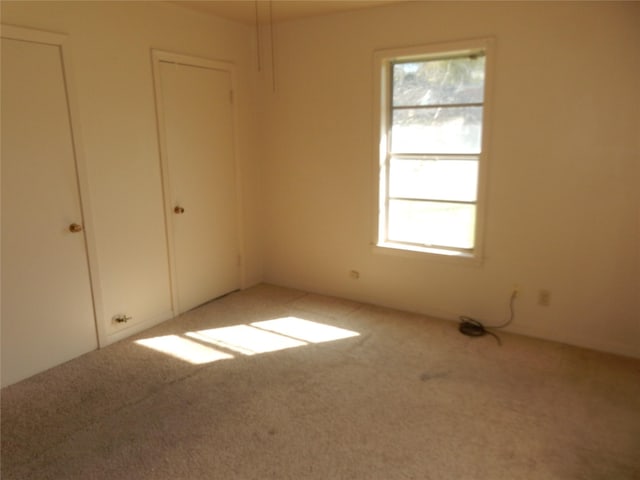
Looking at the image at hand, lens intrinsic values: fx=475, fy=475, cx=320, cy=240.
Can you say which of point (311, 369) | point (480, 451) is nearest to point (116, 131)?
point (311, 369)

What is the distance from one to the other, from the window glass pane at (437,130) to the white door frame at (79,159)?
2.30 metres

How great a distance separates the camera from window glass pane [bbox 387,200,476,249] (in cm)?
367

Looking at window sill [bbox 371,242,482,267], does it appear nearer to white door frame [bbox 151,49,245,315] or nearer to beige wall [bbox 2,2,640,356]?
beige wall [bbox 2,2,640,356]

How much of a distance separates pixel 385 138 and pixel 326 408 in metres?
2.19

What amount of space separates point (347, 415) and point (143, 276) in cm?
196

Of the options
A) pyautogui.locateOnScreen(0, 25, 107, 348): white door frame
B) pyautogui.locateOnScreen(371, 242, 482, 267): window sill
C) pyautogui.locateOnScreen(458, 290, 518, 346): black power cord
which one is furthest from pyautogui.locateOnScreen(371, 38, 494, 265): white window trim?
pyautogui.locateOnScreen(0, 25, 107, 348): white door frame

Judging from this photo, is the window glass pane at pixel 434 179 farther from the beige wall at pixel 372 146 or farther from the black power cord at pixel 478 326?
the black power cord at pixel 478 326

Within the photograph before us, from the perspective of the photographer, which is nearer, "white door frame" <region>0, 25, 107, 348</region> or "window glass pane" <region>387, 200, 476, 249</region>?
"white door frame" <region>0, 25, 107, 348</region>

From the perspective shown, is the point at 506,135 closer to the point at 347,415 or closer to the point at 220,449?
the point at 347,415

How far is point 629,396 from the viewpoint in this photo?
2.71 metres

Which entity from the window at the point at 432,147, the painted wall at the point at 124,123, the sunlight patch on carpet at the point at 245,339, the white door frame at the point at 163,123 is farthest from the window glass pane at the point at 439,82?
the sunlight patch on carpet at the point at 245,339

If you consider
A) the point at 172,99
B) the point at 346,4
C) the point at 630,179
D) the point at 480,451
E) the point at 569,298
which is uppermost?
the point at 346,4

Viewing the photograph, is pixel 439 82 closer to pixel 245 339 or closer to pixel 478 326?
pixel 478 326

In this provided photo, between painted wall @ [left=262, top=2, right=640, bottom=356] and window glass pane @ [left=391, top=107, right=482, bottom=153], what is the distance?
7.4 inches
